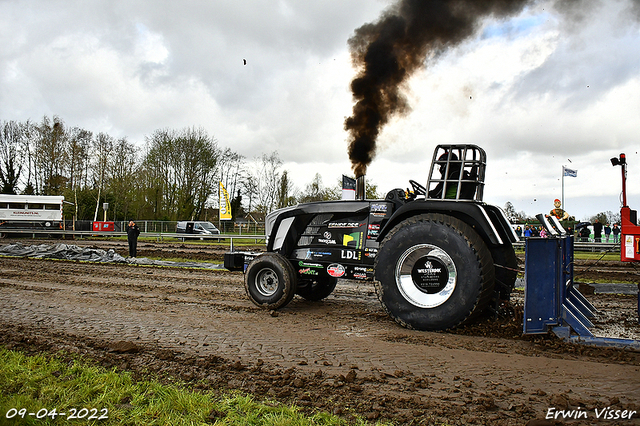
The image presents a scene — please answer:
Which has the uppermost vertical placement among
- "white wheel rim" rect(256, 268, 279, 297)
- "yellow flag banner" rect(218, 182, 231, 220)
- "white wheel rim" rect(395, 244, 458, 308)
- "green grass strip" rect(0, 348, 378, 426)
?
"yellow flag banner" rect(218, 182, 231, 220)

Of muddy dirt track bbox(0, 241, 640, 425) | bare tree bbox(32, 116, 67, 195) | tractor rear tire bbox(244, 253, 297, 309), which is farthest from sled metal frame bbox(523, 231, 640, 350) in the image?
bare tree bbox(32, 116, 67, 195)

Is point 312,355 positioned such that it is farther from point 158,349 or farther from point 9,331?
point 9,331

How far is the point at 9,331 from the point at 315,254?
162 inches

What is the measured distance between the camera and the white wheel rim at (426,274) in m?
5.18

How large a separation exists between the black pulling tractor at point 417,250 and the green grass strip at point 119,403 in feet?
8.62

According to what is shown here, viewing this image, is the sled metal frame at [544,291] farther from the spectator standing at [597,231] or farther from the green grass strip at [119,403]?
the spectator standing at [597,231]

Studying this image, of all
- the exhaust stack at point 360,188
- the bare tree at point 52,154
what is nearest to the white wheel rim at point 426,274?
the exhaust stack at point 360,188

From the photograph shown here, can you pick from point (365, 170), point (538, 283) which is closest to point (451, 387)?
point (538, 283)

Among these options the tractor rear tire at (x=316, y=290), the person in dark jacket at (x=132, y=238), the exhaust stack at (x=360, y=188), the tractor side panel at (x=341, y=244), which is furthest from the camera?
the person in dark jacket at (x=132, y=238)

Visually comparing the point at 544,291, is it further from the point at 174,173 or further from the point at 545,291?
the point at 174,173

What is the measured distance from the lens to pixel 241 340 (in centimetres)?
506

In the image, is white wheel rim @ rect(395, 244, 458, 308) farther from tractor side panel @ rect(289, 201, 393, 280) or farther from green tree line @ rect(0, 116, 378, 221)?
green tree line @ rect(0, 116, 378, 221)

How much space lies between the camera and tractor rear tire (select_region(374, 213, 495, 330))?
16.4ft

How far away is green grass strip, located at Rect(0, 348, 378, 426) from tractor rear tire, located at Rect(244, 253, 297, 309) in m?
3.14
